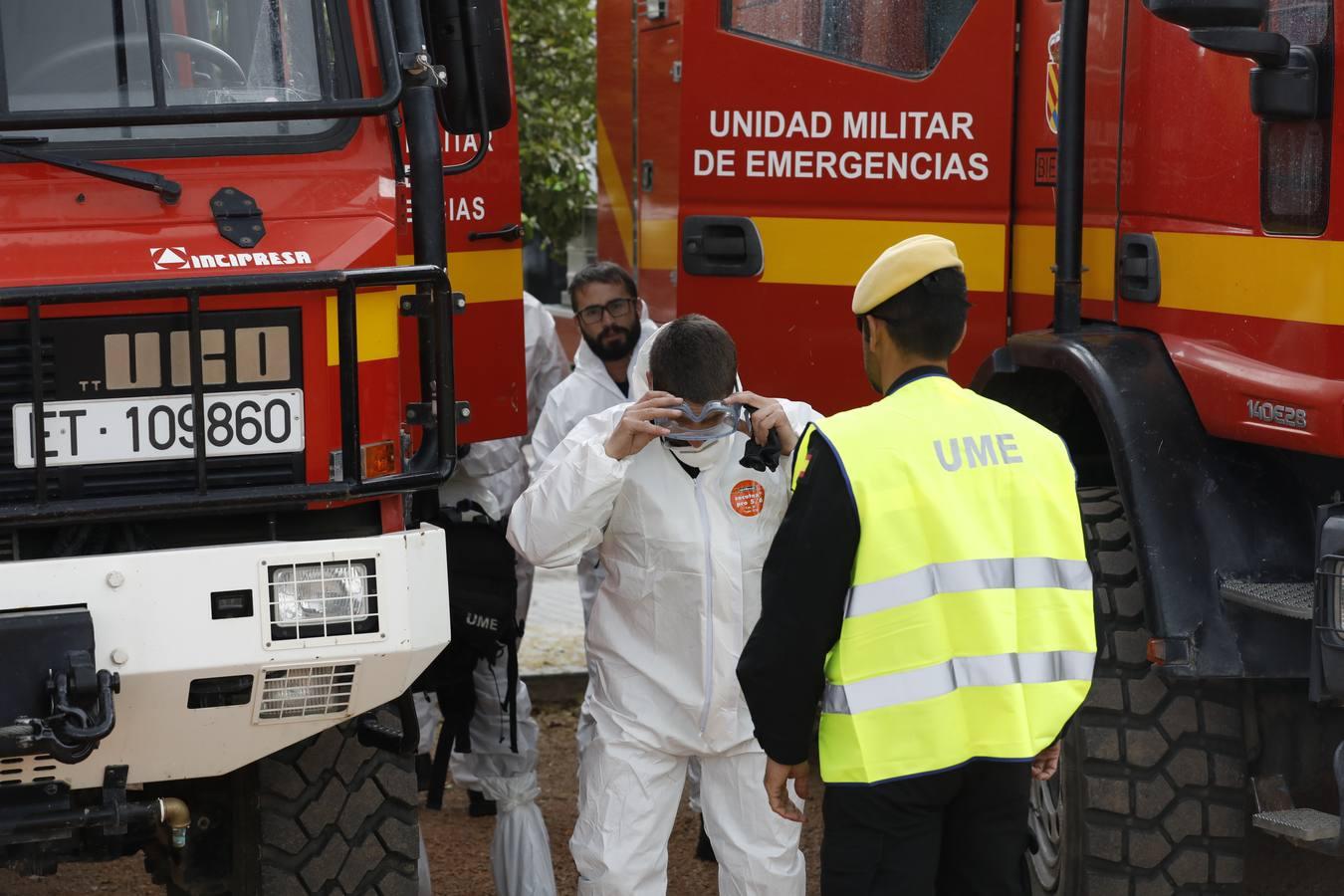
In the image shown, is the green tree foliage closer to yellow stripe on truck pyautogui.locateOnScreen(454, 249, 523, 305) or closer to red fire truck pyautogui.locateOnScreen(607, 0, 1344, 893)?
yellow stripe on truck pyautogui.locateOnScreen(454, 249, 523, 305)

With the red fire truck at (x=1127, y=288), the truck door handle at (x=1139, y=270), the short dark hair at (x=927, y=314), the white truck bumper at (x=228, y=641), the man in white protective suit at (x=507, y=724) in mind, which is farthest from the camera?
the man in white protective suit at (x=507, y=724)

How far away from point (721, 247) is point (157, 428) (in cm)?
225

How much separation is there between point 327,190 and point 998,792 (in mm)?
1849

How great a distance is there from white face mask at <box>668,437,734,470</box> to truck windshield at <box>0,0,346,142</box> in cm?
103

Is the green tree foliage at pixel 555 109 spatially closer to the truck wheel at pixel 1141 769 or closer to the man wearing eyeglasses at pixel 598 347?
the man wearing eyeglasses at pixel 598 347

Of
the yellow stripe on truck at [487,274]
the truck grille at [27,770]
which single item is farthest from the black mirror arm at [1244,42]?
the truck grille at [27,770]

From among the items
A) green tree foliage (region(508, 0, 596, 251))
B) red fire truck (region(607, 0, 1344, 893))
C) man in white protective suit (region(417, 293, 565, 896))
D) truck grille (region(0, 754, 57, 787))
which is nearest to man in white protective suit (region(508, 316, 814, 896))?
red fire truck (region(607, 0, 1344, 893))

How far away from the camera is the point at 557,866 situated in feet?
18.7

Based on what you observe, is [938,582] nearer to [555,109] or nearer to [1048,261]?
[1048,261]

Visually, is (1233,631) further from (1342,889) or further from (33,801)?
(33,801)

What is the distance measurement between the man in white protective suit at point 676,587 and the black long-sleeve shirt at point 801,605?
87 centimetres

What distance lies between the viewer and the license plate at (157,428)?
11.9 feet

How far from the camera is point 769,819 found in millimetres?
4137

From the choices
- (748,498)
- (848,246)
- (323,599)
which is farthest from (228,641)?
(848,246)
